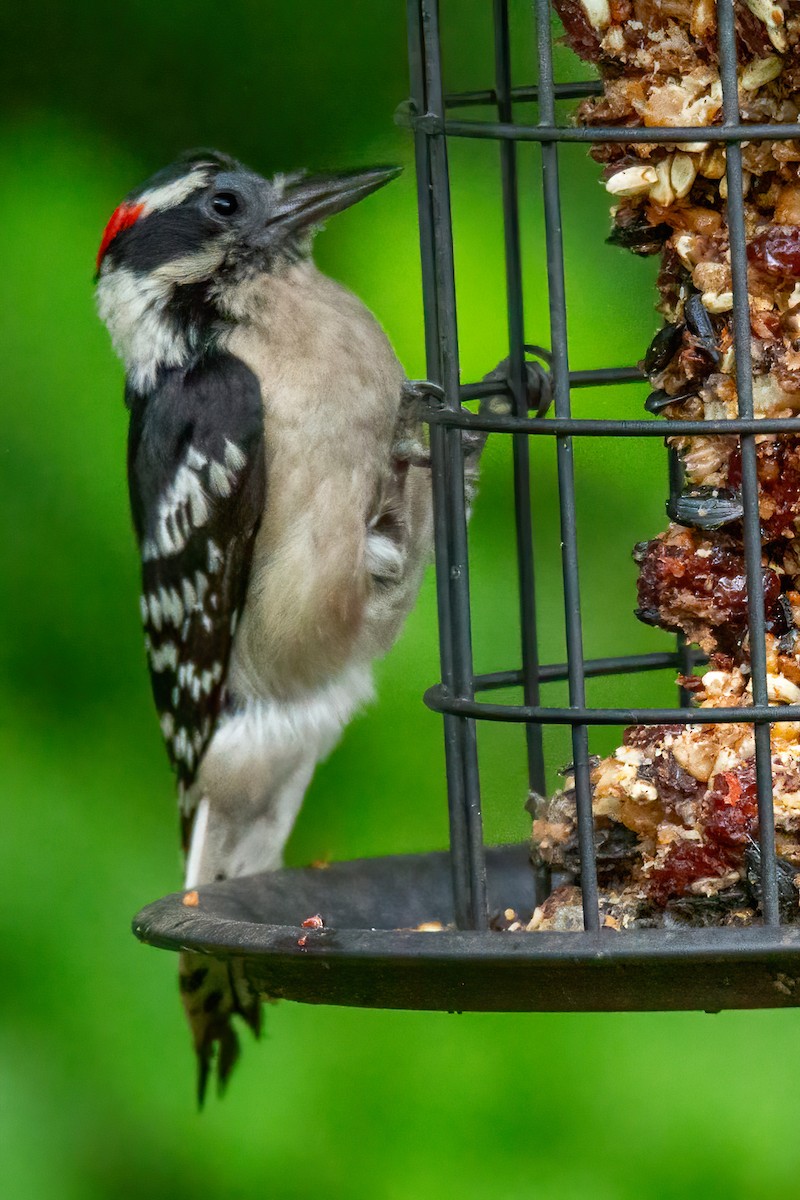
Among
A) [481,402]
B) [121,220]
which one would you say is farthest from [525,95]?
[121,220]

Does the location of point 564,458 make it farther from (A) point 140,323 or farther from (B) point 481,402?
(A) point 140,323

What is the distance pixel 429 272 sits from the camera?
101 inches

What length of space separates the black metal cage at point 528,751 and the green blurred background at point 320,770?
526 mm

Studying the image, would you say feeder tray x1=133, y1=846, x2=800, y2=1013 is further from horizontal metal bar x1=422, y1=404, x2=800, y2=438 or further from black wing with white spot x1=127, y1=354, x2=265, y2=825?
black wing with white spot x1=127, y1=354, x2=265, y2=825

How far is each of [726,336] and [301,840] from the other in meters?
1.79

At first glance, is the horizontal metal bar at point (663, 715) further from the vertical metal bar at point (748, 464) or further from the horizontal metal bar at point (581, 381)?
the horizontal metal bar at point (581, 381)

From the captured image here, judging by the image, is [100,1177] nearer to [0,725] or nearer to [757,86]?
[0,725]

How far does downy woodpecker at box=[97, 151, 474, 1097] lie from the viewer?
139 inches

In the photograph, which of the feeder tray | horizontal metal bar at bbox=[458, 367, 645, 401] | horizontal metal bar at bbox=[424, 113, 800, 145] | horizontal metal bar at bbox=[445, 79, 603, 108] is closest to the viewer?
the feeder tray

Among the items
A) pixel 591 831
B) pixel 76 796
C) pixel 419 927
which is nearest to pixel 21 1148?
pixel 76 796

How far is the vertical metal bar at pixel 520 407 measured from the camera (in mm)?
2752

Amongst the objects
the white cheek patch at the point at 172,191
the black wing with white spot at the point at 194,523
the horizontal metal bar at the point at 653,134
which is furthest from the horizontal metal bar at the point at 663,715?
the white cheek patch at the point at 172,191

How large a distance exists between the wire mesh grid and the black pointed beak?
61cm

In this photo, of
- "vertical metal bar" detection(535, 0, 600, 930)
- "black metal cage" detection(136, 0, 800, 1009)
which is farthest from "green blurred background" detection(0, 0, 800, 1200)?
"vertical metal bar" detection(535, 0, 600, 930)
